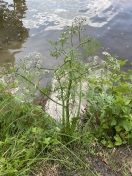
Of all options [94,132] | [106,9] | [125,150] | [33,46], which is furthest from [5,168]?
[106,9]

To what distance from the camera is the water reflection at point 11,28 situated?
5572mm

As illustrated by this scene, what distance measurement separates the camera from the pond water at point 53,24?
18.6 feet

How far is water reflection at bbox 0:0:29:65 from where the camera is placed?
18.3ft

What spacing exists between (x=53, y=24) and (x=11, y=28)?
0.98 m

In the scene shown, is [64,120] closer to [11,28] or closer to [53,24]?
[11,28]

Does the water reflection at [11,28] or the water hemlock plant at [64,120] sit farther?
the water reflection at [11,28]

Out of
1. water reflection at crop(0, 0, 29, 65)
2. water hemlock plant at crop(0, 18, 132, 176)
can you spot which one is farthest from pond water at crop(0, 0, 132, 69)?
water hemlock plant at crop(0, 18, 132, 176)

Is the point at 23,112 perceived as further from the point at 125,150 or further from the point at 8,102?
the point at 125,150

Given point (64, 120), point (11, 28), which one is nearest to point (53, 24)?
point (11, 28)

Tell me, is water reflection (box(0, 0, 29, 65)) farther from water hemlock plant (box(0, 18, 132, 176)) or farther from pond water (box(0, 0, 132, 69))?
water hemlock plant (box(0, 18, 132, 176))

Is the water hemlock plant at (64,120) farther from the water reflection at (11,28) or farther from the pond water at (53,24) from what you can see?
the water reflection at (11,28)

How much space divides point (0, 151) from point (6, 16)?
5.04 meters

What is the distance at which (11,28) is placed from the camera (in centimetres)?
643

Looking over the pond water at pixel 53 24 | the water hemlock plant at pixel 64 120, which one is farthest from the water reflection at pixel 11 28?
the water hemlock plant at pixel 64 120
